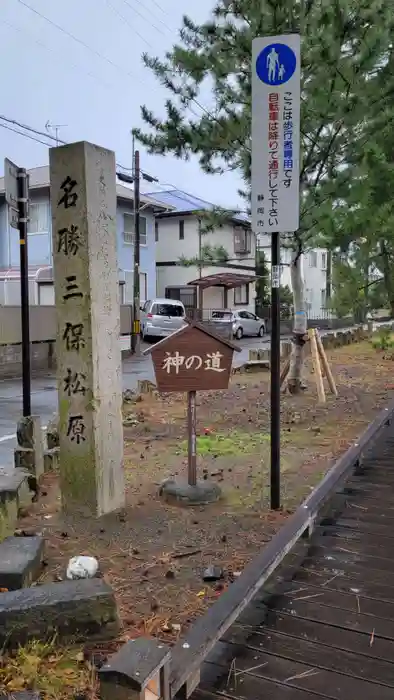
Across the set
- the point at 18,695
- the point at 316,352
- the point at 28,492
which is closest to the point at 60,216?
the point at 28,492

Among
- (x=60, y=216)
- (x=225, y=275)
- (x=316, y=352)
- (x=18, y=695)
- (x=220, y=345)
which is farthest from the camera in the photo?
(x=225, y=275)

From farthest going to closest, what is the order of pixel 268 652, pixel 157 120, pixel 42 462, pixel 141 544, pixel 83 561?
pixel 157 120, pixel 42 462, pixel 141 544, pixel 83 561, pixel 268 652

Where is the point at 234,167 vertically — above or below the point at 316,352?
above

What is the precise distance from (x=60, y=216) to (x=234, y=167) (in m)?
4.83

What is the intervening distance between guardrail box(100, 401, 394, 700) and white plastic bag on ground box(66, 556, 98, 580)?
0.79 m

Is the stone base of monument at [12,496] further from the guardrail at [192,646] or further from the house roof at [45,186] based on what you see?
the house roof at [45,186]

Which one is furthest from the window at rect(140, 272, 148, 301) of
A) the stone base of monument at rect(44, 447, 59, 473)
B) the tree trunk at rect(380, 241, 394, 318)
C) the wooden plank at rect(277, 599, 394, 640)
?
the wooden plank at rect(277, 599, 394, 640)

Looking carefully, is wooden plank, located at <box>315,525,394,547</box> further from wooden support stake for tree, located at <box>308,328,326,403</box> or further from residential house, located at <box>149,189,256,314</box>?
residential house, located at <box>149,189,256,314</box>

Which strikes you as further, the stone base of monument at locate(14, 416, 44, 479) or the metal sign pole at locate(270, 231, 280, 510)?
the stone base of monument at locate(14, 416, 44, 479)

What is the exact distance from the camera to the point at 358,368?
1410 cm

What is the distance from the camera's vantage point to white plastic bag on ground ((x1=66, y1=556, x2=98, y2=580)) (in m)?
3.35

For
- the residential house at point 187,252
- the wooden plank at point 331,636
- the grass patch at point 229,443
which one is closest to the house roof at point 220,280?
the residential house at point 187,252

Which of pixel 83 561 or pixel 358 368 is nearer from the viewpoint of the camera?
pixel 83 561

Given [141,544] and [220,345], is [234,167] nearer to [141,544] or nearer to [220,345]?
[220,345]
